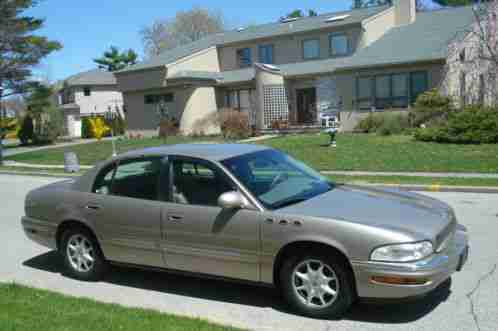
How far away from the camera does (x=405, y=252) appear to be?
462 centimetres

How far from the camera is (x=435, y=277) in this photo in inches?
183

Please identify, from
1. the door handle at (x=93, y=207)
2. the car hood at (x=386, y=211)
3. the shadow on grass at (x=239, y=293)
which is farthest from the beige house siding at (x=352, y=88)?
the door handle at (x=93, y=207)

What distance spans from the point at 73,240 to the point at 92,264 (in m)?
0.39

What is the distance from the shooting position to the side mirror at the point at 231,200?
5219mm

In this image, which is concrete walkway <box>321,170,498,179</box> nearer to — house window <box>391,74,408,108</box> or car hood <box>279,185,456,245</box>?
car hood <box>279,185,456,245</box>

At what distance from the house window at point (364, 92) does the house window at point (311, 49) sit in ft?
17.5

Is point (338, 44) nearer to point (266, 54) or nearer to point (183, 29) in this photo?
point (266, 54)

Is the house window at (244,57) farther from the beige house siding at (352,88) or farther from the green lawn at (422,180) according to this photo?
the green lawn at (422,180)

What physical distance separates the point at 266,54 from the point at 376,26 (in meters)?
7.02

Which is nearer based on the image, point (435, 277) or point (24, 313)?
point (435, 277)

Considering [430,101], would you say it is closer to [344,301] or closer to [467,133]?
[467,133]

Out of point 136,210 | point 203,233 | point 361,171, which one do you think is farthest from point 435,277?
point 361,171

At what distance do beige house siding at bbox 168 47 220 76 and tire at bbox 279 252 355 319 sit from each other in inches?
1204

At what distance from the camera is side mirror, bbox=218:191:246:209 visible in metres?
5.22
